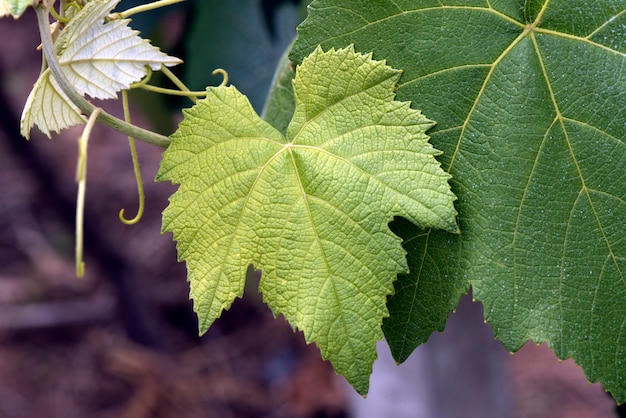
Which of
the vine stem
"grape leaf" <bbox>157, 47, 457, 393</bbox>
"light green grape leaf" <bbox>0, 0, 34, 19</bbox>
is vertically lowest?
"grape leaf" <bbox>157, 47, 457, 393</bbox>

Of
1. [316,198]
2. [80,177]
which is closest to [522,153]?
[316,198]

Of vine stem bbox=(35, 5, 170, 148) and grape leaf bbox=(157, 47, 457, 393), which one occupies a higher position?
vine stem bbox=(35, 5, 170, 148)

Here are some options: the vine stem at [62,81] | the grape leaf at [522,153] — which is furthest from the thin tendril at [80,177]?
the grape leaf at [522,153]

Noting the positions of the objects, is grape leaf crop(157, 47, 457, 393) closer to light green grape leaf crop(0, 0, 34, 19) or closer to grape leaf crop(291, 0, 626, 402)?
grape leaf crop(291, 0, 626, 402)

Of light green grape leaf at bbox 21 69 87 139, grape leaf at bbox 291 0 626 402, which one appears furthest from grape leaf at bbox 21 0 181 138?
grape leaf at bbox 291 0 626 402

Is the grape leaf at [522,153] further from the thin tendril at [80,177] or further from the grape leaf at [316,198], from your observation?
the thin tendril at [80,177]

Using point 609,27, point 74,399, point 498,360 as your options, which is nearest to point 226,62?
point 609,27
